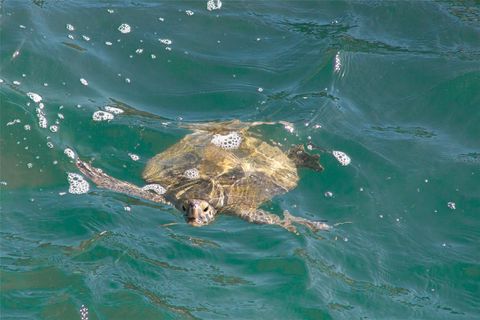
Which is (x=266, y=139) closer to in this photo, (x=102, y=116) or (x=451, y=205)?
(x=102, y=116)

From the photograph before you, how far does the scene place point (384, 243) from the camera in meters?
6.34

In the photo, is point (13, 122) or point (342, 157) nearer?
point (13, 122)

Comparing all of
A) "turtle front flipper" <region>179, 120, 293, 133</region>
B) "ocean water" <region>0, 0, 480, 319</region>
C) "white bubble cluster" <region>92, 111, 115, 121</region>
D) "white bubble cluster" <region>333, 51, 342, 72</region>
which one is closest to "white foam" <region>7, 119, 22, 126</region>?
"ocean water" <region>0, 0, 480, 319</region>

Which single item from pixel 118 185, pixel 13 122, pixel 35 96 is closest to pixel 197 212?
pixel 118 185

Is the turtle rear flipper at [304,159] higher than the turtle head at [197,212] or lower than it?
higher

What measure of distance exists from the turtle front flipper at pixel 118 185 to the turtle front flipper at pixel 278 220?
0.90 m

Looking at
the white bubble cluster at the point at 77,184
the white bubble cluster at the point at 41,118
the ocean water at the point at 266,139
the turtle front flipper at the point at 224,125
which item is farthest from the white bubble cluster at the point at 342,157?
the white bubble cluster at the point at 41,118

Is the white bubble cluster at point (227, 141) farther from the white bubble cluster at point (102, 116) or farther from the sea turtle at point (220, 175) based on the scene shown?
the white bubble cluster at point (102, 116)

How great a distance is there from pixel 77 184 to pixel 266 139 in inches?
91.7

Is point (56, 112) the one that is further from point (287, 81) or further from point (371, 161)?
point (371, 161)

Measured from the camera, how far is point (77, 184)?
6.57m

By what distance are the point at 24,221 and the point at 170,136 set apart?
203cm

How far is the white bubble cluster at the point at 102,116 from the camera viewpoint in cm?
735

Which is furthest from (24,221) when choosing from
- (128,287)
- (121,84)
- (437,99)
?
(437,99)
